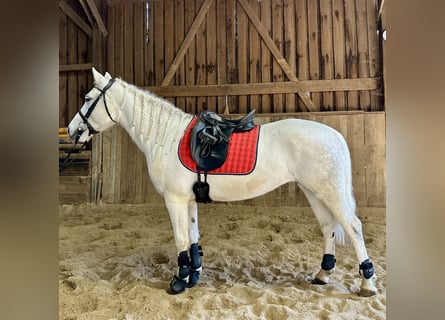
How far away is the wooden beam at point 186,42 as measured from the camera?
420 centimetres

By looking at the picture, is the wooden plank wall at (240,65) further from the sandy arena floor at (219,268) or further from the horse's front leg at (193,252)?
the horse's front leg at (193,252)

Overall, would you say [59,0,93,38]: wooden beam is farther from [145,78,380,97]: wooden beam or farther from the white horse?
the white horse

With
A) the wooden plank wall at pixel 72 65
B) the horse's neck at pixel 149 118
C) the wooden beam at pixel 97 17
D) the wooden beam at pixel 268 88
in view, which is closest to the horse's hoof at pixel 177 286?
the horse's neck at pixel 149 118

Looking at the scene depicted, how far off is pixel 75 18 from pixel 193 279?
390 cm

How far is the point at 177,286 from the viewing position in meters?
1.85

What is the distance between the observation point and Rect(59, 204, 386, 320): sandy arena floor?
1638mm

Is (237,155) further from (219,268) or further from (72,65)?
(72,65)

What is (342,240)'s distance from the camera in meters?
2.03

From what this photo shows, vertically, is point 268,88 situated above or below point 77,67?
below

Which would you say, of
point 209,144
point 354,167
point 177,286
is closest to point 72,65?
point 209,144

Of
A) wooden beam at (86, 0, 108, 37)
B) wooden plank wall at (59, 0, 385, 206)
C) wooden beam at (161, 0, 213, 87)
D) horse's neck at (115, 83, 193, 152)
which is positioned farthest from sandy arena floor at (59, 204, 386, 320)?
wooden beam at (86, 0, 108, 37)

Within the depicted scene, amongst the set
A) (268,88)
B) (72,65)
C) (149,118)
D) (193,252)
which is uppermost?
(72,65)

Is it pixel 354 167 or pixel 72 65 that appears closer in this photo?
pixel 354 167
